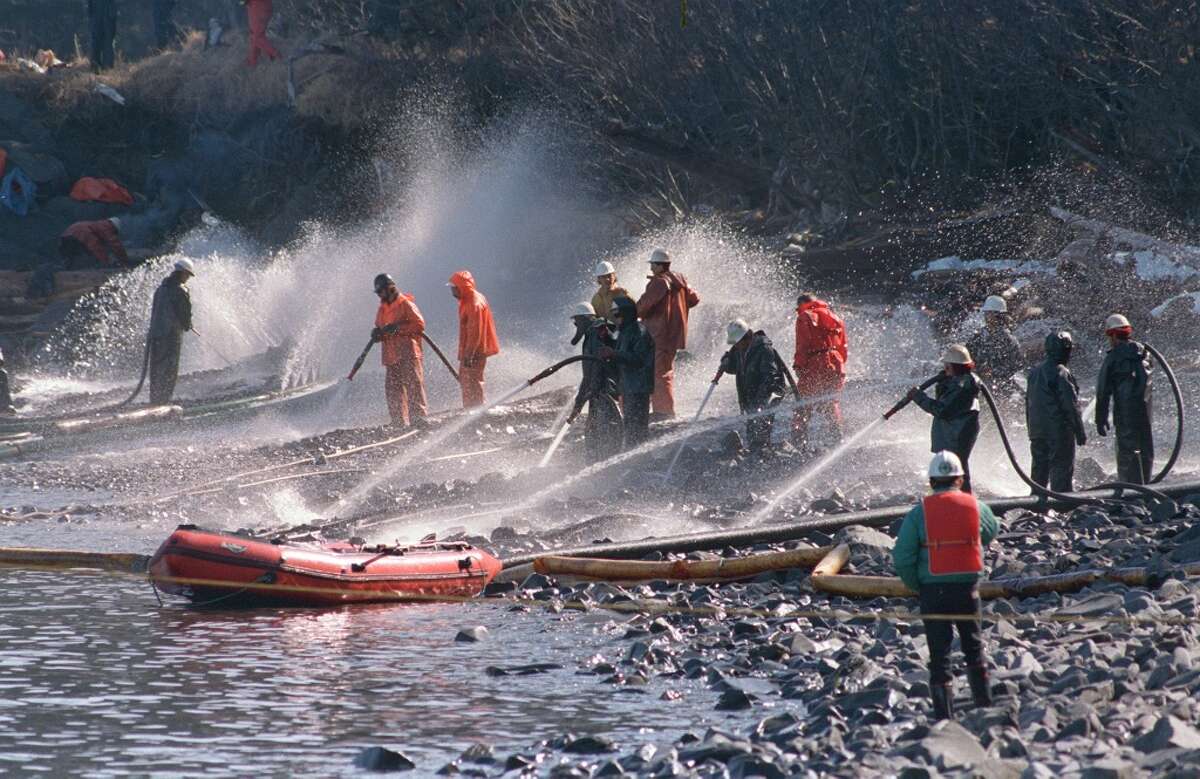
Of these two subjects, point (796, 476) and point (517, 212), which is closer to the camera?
point (796, 476)

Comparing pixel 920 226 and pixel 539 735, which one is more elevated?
pixel 920 226

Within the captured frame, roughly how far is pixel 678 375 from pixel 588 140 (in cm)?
1229

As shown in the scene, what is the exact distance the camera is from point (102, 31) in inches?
1842

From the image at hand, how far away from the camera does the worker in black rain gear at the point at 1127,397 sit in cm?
1509

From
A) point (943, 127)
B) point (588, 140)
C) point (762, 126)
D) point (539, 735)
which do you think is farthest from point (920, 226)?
point (539, 735)

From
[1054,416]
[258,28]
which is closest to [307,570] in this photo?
[1054,416]

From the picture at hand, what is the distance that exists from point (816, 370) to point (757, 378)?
2.88ft

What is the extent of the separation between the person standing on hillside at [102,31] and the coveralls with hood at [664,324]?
30.5 meters

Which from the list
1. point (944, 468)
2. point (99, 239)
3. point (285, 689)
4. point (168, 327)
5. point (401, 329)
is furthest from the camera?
point (99, 239)

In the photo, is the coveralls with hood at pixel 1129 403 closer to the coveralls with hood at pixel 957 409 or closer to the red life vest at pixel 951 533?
the coveralls with hood at pixel 957 409

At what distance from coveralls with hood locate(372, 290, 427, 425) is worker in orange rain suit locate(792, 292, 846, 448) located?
4.81 meters

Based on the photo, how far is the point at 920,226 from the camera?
28250 mm

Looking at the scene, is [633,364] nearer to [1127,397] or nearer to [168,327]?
[1127,397]

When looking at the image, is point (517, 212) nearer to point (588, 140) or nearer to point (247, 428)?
point (588, 140)
